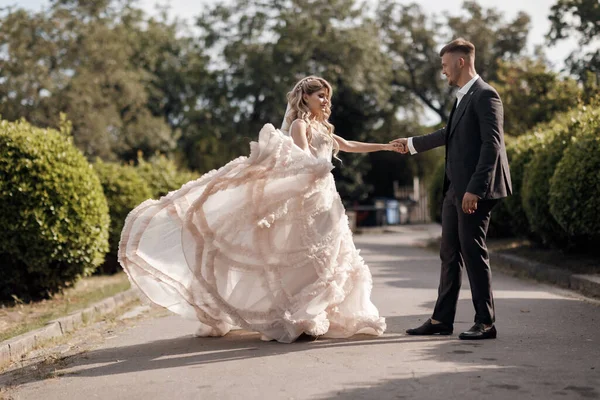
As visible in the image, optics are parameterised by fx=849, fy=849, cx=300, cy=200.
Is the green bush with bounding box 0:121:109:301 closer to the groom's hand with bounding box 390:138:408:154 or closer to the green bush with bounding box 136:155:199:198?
the groom's hand with bounding box 390:138:408:154

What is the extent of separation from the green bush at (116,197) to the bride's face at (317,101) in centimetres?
815

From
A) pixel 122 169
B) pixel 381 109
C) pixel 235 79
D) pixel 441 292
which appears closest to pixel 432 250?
pixel 122 169

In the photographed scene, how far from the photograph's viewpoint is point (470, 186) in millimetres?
6840

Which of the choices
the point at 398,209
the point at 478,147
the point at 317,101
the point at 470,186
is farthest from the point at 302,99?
the point at 398,209

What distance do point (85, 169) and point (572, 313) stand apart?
21.1ft

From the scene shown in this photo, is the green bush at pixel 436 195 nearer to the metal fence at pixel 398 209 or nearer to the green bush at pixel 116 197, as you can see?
the green bush at pixel 116 197

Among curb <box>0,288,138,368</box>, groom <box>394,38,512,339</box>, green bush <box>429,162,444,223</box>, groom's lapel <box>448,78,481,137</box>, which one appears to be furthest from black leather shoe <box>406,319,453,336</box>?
green bush <box>429,162,444,223</box>

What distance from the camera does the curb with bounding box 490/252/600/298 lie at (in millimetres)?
10914

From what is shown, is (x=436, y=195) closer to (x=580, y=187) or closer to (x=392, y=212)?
(x=580, y=187)

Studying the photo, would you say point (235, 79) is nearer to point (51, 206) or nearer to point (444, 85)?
point (444, 85)

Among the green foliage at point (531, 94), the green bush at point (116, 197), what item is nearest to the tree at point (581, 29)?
the green foliage at point (531, 94)

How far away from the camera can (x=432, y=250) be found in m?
21.2

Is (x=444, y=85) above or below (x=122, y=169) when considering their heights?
above

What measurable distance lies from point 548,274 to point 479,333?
249 inches
